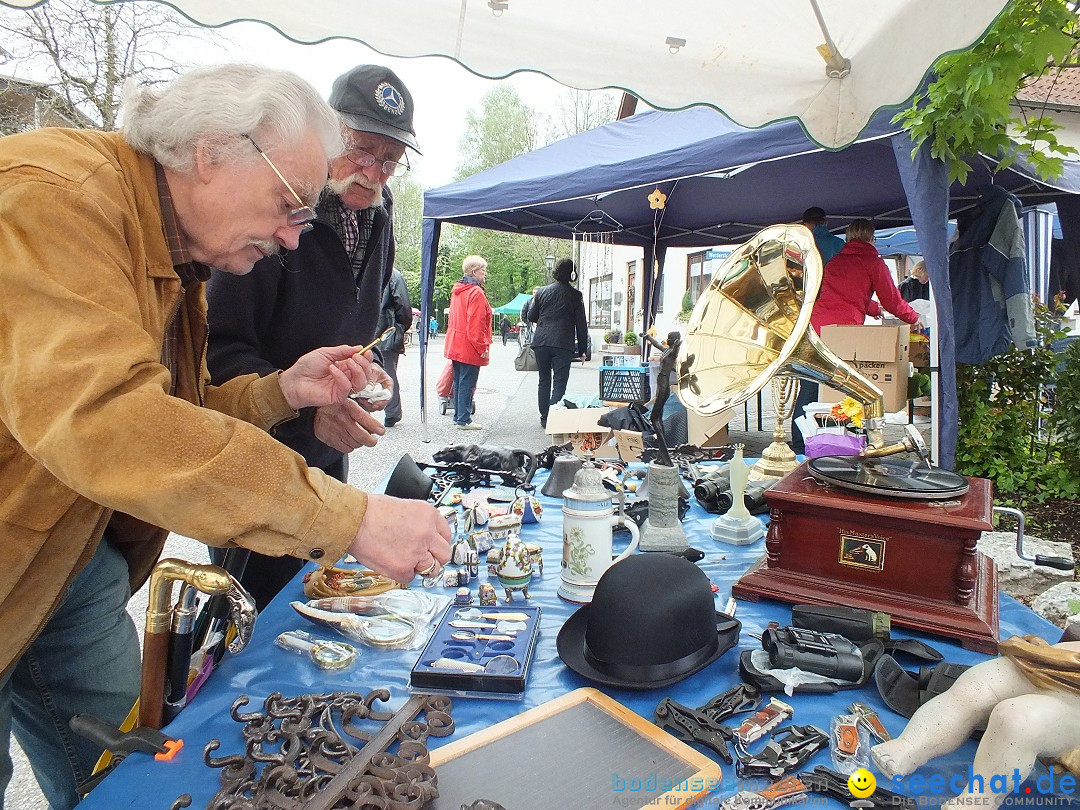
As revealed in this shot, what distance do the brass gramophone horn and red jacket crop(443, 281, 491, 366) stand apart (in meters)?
4.93

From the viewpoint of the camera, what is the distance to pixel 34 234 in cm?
77

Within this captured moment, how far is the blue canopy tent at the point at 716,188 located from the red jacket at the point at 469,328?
933mm

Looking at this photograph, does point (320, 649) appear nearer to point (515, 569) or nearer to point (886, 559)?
point (515, 569)

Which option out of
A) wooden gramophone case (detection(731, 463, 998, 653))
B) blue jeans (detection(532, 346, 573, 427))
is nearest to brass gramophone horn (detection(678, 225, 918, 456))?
wooden gramophone case (detection(731, 463, 998, 653))

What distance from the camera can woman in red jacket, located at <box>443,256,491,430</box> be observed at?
6887mm

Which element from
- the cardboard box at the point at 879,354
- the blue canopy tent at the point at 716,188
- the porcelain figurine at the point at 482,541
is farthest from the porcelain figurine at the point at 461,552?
the cardboard box at the point at 879,354

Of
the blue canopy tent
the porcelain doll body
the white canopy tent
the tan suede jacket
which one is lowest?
the porcelain doll body

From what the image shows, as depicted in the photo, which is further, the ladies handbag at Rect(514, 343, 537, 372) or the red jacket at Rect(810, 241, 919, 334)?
the ladies handbag at Rect(514, 343, 537, 372)

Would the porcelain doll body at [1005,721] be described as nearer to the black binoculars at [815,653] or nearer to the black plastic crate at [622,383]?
the black binoculars at [815,653]

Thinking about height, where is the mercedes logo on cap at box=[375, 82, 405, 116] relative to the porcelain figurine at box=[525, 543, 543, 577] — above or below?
above

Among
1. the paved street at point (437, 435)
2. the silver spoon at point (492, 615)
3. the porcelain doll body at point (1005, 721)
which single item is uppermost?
the porcelain doll body at point (1005, 721)

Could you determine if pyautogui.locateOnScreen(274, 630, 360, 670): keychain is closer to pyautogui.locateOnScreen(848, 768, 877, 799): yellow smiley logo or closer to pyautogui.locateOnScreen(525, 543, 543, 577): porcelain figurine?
pyautogui.locateOnScreen(525, 543, 543, 577): porcelain figurine

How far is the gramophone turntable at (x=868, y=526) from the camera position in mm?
1249

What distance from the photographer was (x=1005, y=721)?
2.47 feet
